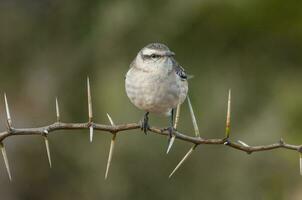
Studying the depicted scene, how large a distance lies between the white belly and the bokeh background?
464 centimetres

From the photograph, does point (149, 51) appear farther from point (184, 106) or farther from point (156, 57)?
point (184, 106)

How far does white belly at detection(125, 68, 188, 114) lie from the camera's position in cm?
581

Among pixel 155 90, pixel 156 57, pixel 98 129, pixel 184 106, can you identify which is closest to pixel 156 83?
pixel 155 90

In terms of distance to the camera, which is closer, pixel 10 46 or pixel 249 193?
pixel 249 193

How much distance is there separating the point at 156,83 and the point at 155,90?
0.31 feet

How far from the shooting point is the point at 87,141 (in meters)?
12.4

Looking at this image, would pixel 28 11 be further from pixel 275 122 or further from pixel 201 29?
pixel 275 122

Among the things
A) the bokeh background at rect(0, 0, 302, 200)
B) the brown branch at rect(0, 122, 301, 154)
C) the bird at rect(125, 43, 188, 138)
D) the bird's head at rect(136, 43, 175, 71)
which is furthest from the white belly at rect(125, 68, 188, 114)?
the bokeh background at rect(0, 0, 302, 200)

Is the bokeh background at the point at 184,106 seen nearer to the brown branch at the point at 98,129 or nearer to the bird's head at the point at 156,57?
the bird's head at the point at 156,57

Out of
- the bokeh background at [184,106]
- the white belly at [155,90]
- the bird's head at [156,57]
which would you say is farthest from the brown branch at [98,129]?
the bokeh background at [184,106]

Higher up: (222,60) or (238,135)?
(222,60)

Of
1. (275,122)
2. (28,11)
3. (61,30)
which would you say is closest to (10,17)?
(28,11)

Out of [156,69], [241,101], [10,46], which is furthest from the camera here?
[10,46]

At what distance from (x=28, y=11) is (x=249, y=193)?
6.18 metres
